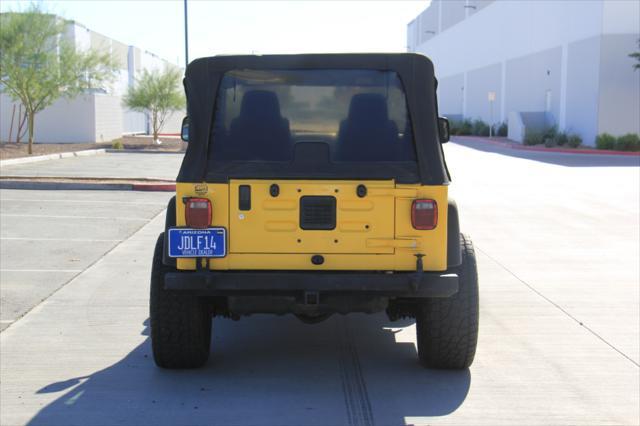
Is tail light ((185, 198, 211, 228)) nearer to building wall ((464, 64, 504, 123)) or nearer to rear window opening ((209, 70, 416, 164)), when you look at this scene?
rear window opening ((209, 70, 416, 164))

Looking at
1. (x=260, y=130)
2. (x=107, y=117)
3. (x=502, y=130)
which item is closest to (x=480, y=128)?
(x=502, y=130)

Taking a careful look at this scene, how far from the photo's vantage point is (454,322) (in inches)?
216

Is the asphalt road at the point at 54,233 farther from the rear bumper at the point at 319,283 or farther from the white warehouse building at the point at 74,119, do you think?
the white warehouse building at the point at 74,119

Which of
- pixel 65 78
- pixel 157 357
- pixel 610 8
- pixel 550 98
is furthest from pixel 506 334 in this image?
pixel 550 98

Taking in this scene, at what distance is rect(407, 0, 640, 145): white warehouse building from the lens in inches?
1492

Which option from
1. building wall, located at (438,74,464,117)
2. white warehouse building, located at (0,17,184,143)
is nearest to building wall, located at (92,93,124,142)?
white warehouse building, located at (0,17,184,143)

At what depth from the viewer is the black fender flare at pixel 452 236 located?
17.2 ft

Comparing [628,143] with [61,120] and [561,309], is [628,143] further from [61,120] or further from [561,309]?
[561,309]

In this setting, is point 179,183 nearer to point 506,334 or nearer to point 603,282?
point 506,334

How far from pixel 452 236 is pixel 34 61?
28684mm

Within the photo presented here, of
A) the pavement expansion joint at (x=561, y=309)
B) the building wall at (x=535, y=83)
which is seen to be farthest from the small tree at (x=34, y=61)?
the building wall at (x=535, y=83)

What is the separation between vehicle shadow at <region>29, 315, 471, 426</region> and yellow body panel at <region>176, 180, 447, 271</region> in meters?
0.82

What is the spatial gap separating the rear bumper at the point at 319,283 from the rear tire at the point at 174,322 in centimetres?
32

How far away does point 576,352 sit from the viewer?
638 cm
